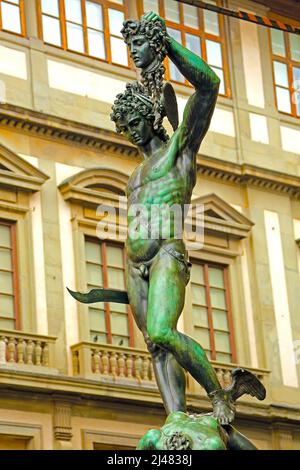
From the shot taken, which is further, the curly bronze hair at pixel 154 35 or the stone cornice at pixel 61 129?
the stone cornice at pixel 61 129

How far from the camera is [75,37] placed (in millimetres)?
28609

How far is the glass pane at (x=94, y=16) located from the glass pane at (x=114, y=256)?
12.7 feet

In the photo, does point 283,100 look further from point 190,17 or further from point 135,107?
point 135,107

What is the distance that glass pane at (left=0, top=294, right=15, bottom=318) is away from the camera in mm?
25875

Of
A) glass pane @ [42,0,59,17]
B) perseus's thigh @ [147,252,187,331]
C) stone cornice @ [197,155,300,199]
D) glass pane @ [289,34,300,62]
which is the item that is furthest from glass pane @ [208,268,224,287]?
perseus's thigh @ [147,252,187,331]

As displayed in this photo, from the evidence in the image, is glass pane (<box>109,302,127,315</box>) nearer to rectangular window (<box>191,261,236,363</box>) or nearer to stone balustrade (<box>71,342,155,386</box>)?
stone balustrade (<box>71,342,155,386</box>)

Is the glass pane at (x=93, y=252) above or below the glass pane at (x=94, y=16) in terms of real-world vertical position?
below

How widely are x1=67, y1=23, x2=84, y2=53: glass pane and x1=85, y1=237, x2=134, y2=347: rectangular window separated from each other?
3.35 metres

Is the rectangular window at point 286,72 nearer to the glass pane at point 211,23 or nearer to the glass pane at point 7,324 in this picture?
the glass pane at point 211,23

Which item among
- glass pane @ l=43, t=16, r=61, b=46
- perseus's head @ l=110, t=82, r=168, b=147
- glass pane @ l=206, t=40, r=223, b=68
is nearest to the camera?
perseus's head @ l=110, t=82, r=168, b=147

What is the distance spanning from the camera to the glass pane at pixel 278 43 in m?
32.0

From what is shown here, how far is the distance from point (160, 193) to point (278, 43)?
22747 millimetres

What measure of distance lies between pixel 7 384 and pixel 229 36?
9.28 meters

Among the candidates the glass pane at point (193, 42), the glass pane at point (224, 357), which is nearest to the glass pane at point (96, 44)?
the glass pane at point (193, 42)
